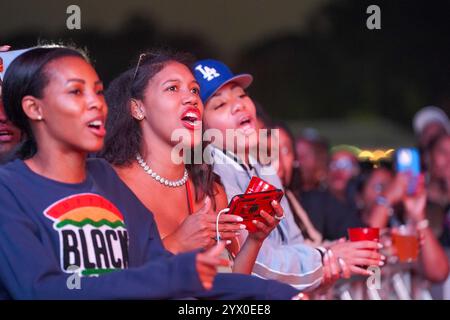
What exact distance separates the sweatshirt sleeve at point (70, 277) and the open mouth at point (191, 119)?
113 cm

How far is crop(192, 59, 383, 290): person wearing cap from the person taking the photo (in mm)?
4574

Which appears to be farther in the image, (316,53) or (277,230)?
(316,53)

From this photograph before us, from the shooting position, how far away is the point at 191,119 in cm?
399

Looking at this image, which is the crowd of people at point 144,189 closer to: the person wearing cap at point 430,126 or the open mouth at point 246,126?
the open mouth at point 246,126

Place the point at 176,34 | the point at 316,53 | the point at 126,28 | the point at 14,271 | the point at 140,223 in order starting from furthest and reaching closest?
the point at 316,53, the point at 176,34, the point at 126,28, the point at 140,223, the point at 14,271

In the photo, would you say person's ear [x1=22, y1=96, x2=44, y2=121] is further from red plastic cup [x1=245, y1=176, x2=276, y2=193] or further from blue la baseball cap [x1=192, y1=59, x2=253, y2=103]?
blue la baseball cap [x1=192, y1=59, x2=253, y2=103]

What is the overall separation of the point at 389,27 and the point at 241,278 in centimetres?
1611

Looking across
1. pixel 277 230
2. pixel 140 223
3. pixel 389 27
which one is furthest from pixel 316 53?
pixel 140 223

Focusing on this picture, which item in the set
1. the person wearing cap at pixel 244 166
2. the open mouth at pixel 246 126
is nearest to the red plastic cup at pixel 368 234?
the person wearing cap at pixel 244 166

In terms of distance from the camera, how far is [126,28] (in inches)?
535

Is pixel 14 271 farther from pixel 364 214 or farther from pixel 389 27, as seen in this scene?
pixel 389 27

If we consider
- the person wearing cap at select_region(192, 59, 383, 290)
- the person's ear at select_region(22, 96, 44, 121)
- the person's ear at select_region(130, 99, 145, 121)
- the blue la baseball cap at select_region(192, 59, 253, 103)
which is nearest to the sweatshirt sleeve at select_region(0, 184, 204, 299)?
the person's ear at select_region(22, 96, 44, 121)

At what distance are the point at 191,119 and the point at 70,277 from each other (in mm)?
1206
